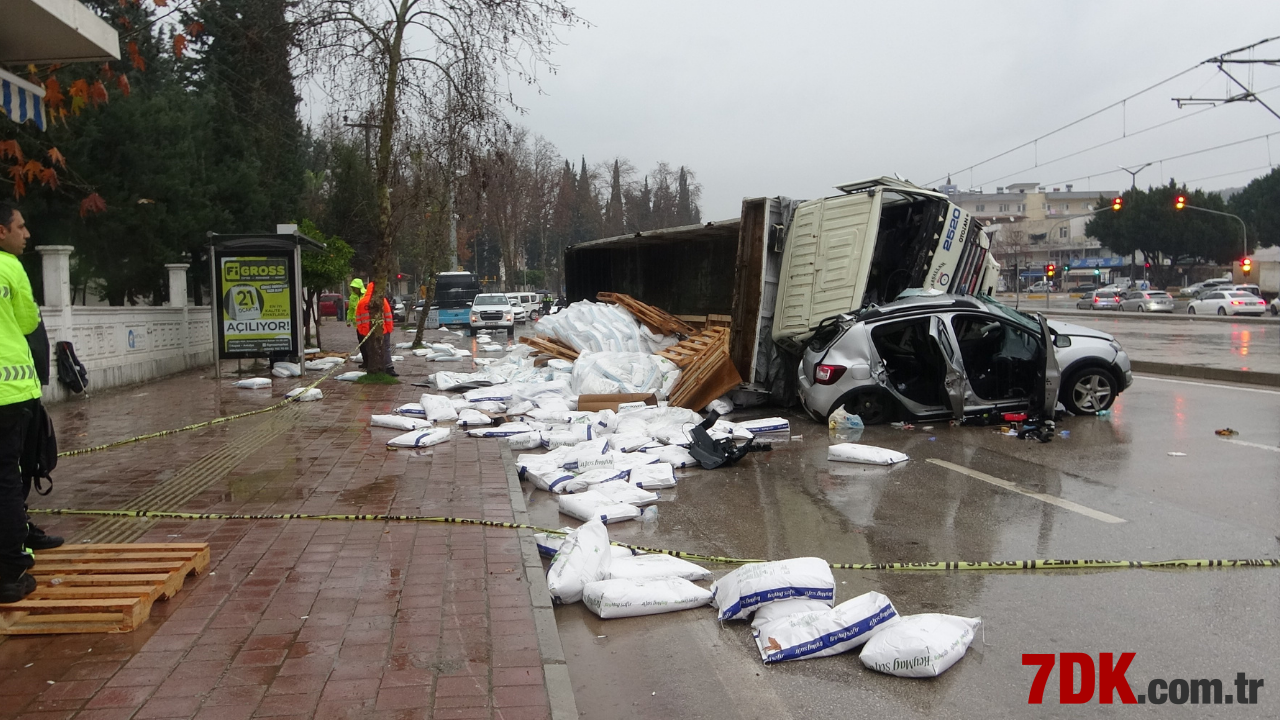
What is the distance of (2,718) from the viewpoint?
341cm

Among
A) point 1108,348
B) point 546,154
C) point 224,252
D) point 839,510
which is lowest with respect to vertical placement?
point 839,510

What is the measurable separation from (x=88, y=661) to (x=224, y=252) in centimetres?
1370

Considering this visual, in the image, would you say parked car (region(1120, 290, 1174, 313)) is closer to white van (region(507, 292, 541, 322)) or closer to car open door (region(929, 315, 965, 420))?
white van (region(507, 292, 541, 322))

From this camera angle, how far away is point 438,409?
12.0 meters

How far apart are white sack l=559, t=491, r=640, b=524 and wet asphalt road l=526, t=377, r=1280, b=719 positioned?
10 centimetres

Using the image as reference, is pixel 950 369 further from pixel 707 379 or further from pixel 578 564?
pixel 578 564

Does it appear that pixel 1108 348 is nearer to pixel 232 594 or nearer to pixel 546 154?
pixel 232 594

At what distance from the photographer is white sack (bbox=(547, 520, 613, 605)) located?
5.29m

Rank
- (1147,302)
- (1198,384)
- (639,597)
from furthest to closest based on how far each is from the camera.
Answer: (1147,302)
(1198,384)
(639,597)

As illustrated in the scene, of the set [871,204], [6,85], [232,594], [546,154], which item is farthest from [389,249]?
[546,154]

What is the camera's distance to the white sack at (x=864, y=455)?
361 inches

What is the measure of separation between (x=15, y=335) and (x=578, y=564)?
3053 millimetres

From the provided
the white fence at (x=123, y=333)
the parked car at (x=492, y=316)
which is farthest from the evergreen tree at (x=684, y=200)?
the white fence at (x=123, y=333)

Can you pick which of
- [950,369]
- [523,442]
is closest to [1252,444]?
[950,369]
